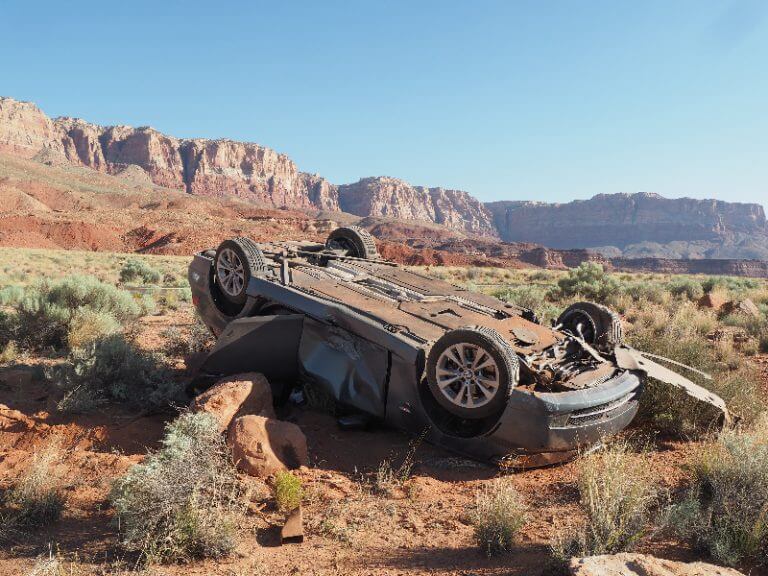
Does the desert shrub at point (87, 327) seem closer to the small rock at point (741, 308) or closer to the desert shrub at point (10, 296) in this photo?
the desert shrub at point (10, 296)

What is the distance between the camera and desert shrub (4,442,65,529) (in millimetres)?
3779

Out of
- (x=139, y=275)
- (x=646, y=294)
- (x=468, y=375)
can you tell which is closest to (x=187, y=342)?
(x=468, y=375)

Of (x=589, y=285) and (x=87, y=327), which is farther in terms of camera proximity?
(x=589, y=285)

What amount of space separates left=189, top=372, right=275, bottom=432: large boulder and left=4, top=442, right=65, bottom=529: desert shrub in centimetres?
132

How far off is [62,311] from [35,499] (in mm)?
6229

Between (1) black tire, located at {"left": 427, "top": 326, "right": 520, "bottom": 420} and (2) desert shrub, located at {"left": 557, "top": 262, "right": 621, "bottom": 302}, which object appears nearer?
(1) black tire, located at {"left": 427, "top": 326, "right": 520, "bottom": 420}

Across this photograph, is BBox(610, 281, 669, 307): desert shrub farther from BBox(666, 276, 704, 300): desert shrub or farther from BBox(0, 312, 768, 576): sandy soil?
BBox(0, 312, 768, 576): sandy soil

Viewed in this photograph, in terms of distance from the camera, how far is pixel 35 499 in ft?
12.7

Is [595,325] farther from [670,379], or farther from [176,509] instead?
[176,509]

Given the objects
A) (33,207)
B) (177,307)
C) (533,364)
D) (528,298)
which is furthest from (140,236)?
(533,364)

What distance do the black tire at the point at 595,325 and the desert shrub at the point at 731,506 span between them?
210cm

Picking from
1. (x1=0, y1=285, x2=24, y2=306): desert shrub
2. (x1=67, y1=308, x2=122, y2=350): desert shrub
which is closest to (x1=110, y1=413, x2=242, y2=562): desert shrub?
(x1=67, y1=308, x2=122, y2=350): desert shrub

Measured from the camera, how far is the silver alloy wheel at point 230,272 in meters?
6.53

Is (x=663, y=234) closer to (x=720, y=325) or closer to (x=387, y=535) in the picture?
(x=720, y=325)
